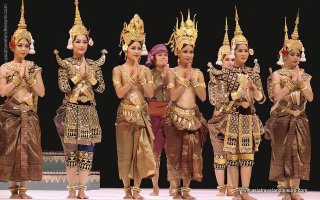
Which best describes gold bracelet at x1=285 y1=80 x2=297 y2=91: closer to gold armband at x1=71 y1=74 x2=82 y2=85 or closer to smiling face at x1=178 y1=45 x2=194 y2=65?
smiling face at x1=178 y1=45 x2=194 y2=65

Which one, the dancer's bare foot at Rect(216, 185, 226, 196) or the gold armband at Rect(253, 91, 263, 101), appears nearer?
the gold armband at Rect(253, 91, 263, 101)

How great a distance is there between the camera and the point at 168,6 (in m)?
11.2

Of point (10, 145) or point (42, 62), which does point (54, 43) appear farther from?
point (10, 145)

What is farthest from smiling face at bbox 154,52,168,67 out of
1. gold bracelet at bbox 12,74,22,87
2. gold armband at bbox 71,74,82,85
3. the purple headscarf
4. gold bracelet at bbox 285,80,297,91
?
gold bracelet at bbox 12,74,22,87

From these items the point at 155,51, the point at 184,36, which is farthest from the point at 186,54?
the point at 155,51

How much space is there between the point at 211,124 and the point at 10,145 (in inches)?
95.9

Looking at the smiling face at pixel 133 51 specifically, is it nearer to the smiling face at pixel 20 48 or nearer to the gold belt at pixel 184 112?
the gold belt at pixel 184 112

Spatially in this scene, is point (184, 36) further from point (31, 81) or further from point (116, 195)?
point (116, 195)

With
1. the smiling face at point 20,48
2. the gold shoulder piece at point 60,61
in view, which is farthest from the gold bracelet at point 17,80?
the gold shoulder piece at point 60,61

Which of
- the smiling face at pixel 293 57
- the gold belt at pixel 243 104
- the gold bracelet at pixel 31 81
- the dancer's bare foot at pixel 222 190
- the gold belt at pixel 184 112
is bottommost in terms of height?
the dancer's bare foot at pixel 222 190

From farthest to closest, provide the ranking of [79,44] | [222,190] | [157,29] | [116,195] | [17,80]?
[157,29], [222,190], [116,195], [79,44], [17,80]

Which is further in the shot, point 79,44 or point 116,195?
point 116,195

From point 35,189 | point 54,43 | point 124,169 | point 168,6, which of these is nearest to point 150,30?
point 168,6

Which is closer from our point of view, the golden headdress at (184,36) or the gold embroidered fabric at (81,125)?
the gold embroidered fabric at (81,125)
